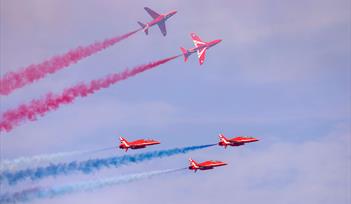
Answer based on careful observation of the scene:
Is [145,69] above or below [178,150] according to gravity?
above

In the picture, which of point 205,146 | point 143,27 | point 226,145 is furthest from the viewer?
point 143,27

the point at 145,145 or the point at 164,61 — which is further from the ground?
the point at 164,61

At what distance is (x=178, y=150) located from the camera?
176 metres

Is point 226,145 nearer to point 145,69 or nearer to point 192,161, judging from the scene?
point 192,161

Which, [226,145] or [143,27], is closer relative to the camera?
[226,145]

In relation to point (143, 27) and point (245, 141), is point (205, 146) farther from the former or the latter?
point (143, 27)

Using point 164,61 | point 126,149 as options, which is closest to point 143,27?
point 164,61

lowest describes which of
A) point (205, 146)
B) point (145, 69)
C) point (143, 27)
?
point (205, 146)

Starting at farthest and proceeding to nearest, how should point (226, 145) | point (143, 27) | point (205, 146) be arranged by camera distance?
point (143, 27) → point (226, 145) → point (205, 146)

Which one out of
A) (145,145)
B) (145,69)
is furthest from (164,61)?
(145,145)

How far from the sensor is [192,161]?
184500mm

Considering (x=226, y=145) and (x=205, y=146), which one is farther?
(x=226, y=145)

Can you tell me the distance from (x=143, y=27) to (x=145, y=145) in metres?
36.4

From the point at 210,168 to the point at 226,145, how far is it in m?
7.54
